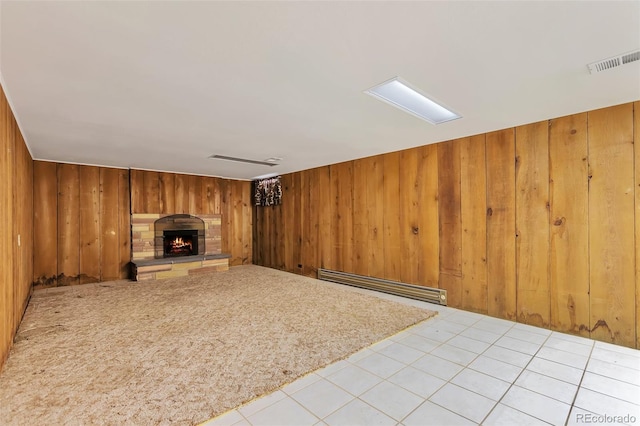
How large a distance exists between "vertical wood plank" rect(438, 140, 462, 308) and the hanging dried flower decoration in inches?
155

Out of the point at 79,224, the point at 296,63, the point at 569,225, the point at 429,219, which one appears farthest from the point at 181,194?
the point at 569,225

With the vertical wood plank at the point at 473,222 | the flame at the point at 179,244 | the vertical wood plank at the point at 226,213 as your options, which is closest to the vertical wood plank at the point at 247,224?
the vertical wood plank at the point at 226,213

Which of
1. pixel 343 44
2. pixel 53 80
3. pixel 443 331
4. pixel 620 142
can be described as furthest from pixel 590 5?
Answer: pixel 53 80

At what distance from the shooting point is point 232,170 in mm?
6199

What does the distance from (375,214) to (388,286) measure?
4.03 ft

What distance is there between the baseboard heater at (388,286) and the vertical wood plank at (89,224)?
443 cm

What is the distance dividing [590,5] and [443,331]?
2.87 meters

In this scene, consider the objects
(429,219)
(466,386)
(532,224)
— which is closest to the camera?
(466,386)

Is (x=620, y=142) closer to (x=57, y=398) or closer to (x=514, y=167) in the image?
(x=514, y=167)

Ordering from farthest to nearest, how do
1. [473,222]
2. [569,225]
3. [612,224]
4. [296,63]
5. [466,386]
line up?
1. [473,222]
2. [569,225]
3. [612,224]
4. [466,386]
5. [296,63]

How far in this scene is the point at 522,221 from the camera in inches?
131

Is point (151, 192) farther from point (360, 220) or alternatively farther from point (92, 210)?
point (360, 220)

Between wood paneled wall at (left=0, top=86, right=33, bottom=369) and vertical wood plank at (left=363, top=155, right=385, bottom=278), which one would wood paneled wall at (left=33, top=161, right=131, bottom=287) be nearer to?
wood paneled wall at (left=0, top=86, right=33, bottom=369)

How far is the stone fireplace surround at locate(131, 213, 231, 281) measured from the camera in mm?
5738
